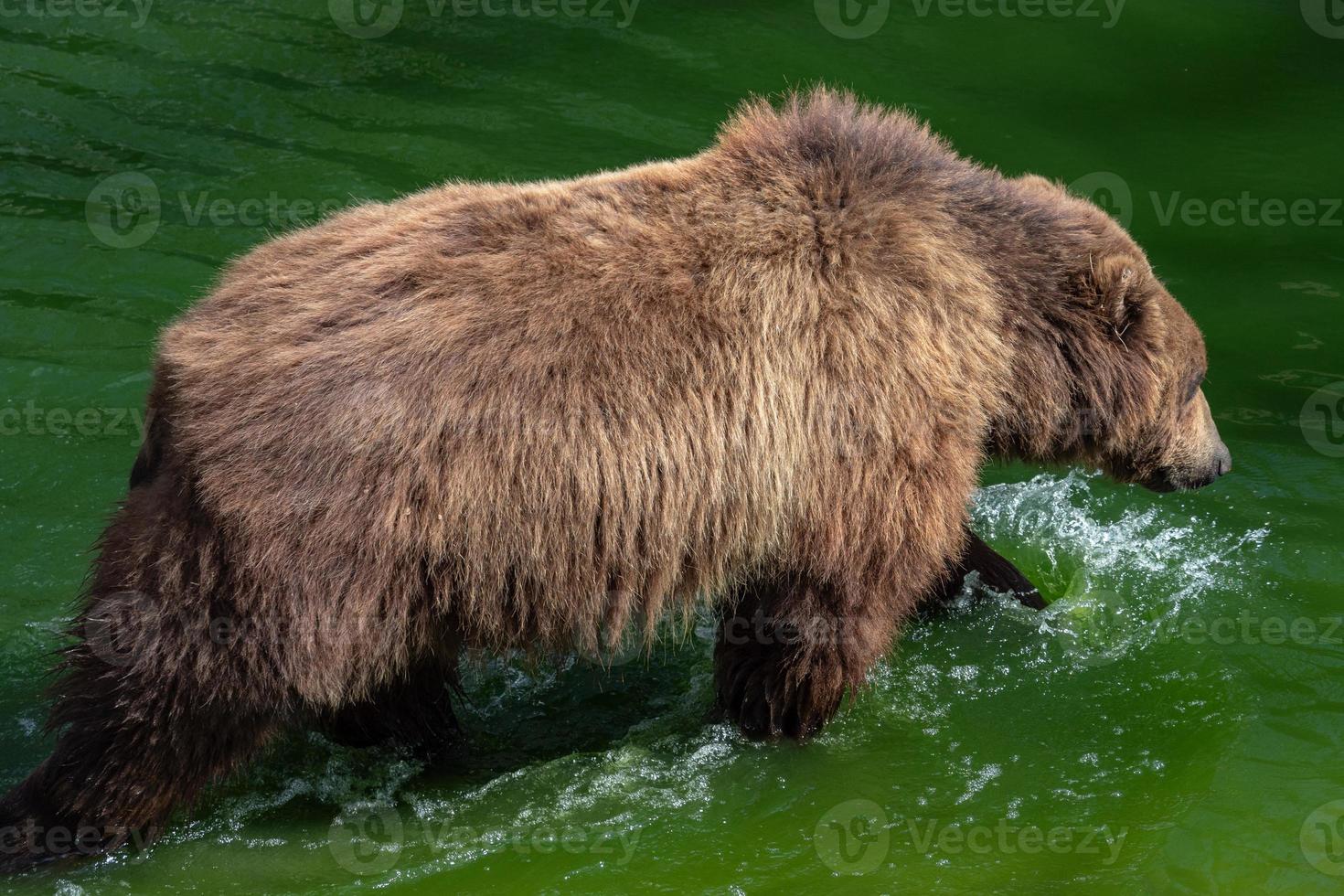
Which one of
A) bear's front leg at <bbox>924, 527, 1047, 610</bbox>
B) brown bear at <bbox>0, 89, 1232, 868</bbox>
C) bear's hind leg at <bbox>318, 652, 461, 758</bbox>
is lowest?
bear's hind leg at <bbox>318, 652, 461, 758</bbox>

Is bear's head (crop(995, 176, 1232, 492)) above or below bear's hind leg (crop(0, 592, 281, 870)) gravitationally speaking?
above

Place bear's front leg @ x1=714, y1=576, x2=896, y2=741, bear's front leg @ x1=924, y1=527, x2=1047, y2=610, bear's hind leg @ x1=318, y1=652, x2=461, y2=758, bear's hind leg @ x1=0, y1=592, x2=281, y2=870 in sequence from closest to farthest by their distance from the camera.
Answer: bear's hind leg @ x1=0, y1=592, x2=281, y2=870 < bear's front leg @ x1=714, y1=576, x2=896, y2=741 < bear's hind leg @ x1=318, y1=652, x2=461, y2=758 < bear's front leg @ x1=924, y1=527, x2=1047, y2=610

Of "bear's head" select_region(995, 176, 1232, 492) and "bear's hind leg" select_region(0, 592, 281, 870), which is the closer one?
"bear's hind leg" select_region(0, 592, 281, 870)

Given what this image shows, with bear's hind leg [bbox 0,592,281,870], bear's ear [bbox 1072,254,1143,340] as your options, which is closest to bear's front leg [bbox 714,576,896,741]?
bear's ear [bbox 1072,254,1143,340]

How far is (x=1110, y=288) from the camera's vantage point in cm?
564

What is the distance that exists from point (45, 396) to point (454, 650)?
3.90 metres

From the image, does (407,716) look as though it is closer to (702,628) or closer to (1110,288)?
(702,628)

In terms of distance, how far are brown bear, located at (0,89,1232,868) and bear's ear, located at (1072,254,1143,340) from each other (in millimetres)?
13

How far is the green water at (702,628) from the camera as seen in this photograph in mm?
5406

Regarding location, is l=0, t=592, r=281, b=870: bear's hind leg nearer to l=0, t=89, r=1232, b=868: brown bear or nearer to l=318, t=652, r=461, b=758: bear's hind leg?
l=0, t=89, r=1232, b=868: brown bear

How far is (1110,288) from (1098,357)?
0.29 m

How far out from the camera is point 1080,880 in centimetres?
524

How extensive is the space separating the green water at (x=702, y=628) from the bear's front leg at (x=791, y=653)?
0.22m

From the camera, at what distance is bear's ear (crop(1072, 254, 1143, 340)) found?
5.62 metres
